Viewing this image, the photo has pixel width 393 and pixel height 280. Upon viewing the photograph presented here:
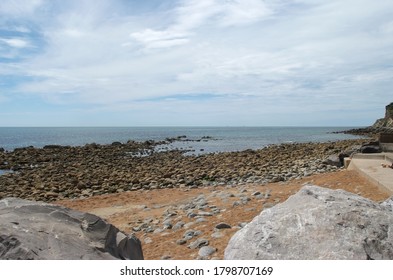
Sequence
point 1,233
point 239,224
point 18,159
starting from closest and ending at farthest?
1. point 1,233
2. point 239,224
3. point 18,159

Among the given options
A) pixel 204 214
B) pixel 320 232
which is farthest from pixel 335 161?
pixel 320 232

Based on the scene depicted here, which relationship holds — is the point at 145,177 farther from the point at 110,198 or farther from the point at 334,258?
the point at 334,258

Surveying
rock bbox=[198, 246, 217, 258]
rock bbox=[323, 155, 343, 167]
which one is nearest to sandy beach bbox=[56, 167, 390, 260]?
rock bbox=[198, 246, 217, 258]

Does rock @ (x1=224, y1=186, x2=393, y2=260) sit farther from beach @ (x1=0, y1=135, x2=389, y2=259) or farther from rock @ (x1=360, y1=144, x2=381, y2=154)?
rock @ (x1=360, y1=144, x2=381, y2=154)

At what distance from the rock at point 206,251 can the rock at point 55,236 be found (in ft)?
5.73

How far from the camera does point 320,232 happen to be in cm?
379

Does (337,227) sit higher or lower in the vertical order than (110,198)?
higher

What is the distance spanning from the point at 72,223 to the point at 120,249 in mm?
639

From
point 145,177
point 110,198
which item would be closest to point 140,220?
point 110,198

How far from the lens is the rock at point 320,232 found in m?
3.62

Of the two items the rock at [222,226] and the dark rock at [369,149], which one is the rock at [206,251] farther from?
the dark rock at [369,149]

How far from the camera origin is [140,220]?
33.1 ft

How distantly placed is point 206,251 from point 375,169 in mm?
8071

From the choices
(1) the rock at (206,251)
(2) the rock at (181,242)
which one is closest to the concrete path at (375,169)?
(1) the rock at (206,251)
